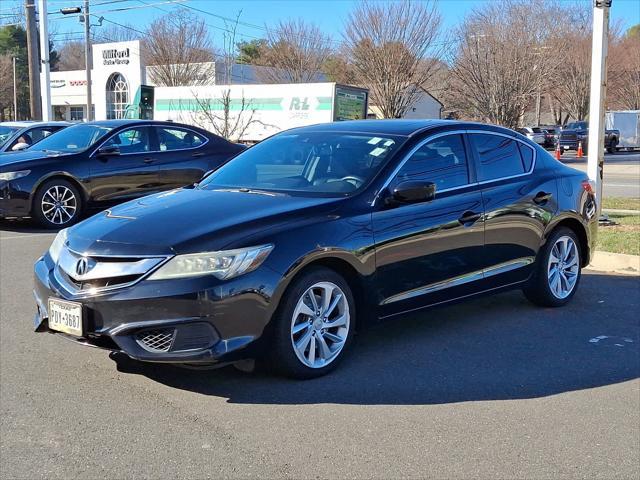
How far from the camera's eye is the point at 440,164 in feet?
18.3

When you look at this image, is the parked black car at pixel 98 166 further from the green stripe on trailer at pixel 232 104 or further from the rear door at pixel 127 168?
the green stripe on trailer at pixel 232 104

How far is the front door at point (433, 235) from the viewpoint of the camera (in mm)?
4977

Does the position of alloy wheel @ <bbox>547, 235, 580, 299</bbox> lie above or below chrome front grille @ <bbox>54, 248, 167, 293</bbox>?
below

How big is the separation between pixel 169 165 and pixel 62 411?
8.00m

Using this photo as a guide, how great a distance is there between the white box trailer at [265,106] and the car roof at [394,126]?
84.9ft

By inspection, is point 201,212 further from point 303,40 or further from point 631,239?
point 303,40

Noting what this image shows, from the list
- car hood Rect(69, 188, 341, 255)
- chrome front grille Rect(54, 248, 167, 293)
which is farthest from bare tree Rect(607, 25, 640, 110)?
chrome front grille Rect(54, 248, 167, 293)

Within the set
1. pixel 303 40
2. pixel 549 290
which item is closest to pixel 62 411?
pixel 549 290

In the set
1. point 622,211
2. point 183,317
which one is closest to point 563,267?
point 183,317

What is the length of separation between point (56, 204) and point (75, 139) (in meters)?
1.21

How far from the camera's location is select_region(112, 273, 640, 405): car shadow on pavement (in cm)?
447

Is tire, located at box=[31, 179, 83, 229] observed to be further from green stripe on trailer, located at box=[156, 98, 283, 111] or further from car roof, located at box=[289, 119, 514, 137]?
green stripe on trailer, located at box=[156, 98, 283, 111]

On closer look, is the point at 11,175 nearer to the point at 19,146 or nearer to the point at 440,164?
the point at 19,146

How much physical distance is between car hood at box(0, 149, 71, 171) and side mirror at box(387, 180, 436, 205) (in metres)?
7.39
